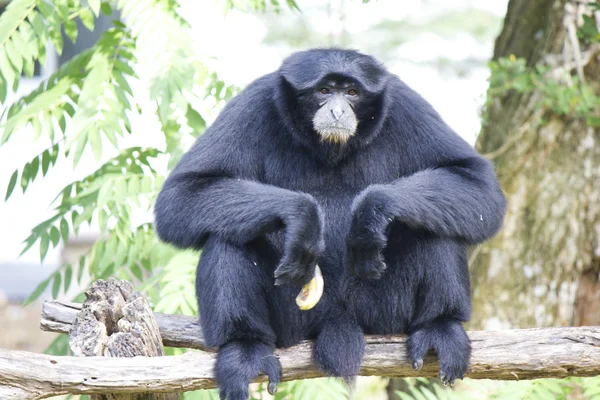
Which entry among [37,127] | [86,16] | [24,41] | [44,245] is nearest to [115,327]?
[44,245]

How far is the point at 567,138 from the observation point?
781 centimetres

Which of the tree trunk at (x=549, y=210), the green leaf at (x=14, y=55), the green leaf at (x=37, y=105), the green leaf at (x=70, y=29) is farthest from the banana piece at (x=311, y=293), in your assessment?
the tree trunk at (x=549, y=210)

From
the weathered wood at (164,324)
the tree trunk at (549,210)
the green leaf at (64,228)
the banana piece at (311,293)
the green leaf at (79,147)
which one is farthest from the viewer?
the tree trunk at (549,210)

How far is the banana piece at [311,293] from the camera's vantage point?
14.3ft

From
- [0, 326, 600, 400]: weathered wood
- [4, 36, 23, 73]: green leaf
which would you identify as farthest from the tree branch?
[4, 36, 23, 73]: green leaf

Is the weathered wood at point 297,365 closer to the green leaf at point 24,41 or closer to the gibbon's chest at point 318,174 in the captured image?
the gibbon's chest at point 318,174

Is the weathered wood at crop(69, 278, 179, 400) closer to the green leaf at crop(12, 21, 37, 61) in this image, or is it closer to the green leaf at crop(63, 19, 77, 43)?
the green leaf at crop(12, 21, 37, 61)

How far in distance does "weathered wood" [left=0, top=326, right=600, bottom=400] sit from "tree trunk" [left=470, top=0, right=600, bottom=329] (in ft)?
11.1

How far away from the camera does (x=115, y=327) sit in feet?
15.2

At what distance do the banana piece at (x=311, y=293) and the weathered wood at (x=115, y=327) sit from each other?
0.96 m

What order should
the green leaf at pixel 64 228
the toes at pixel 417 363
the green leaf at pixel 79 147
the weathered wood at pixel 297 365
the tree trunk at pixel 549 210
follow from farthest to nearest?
1. the tree trunk at pixel 549 210
2. the green leaf at pixel 64 228
3. the green leaf at pixel 79 147
4. the toes at pixel 417 363
5. the weathered wood at pixel 297 365

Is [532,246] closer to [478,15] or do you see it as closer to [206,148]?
[206,148]

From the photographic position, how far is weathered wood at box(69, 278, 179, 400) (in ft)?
14.6

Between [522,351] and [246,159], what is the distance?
2095mm
